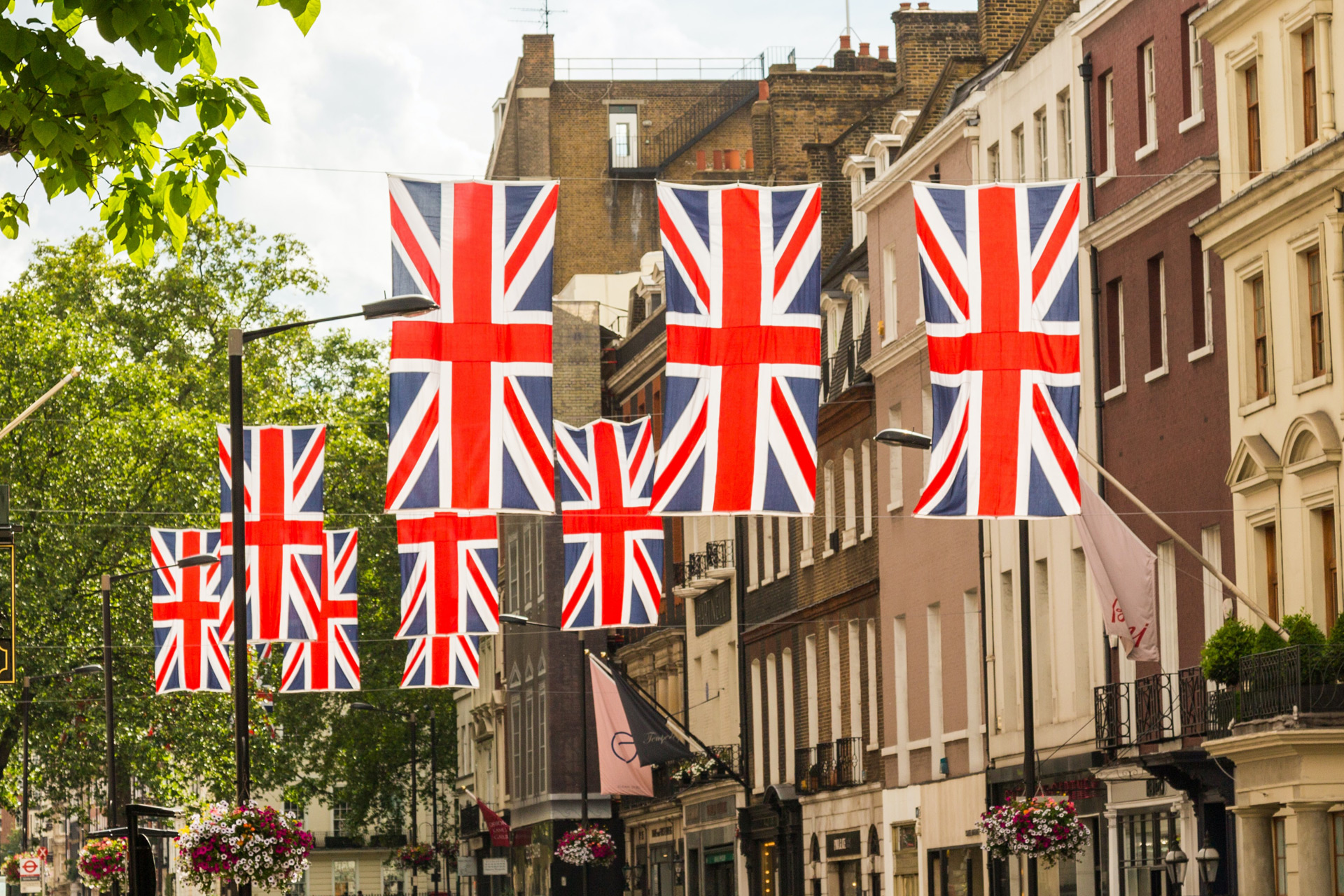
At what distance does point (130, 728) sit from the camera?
190 feet

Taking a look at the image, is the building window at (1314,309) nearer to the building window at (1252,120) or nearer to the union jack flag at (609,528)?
the building window at (1252,120)

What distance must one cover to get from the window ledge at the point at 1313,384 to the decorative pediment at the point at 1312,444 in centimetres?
33

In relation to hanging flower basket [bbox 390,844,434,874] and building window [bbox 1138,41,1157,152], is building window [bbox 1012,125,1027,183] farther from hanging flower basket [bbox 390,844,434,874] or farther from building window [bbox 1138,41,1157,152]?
hanging flower basket [bbox 390,844,434,874]

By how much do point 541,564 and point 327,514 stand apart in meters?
7.96

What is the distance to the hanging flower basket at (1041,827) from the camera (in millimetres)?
30406

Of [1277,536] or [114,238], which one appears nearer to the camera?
[114,238]

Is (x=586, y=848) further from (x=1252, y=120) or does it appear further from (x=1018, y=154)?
(x=1252, y=120)

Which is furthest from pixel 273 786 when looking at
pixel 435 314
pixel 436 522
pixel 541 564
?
pixel 435 314

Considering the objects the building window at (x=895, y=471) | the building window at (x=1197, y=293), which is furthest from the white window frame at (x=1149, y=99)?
the building window at (x=895, y=471)

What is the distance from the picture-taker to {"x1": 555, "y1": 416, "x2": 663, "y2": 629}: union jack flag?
139 feet

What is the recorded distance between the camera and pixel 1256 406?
100 ft

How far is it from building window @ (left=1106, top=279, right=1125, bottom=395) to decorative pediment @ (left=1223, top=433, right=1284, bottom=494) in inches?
189

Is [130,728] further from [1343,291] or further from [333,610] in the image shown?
[1343,291]

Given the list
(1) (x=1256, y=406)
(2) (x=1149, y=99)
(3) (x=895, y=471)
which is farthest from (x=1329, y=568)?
(3) (x=895, y=471)
